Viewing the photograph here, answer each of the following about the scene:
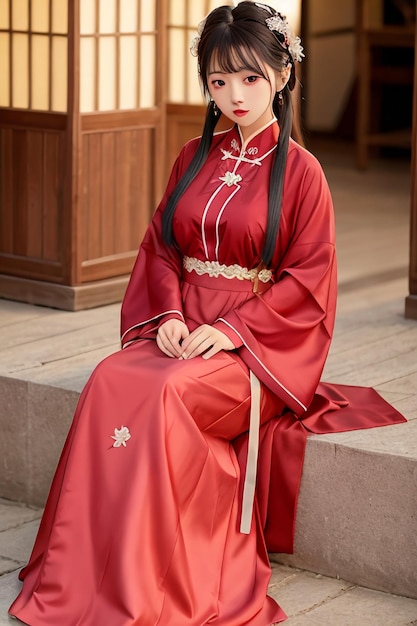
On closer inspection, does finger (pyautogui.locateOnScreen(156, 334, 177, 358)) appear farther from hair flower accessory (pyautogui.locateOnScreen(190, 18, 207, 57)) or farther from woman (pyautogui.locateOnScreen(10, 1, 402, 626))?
hair flower accessory (pyautogui.locateOnScreen(190, 18, 207, 57))

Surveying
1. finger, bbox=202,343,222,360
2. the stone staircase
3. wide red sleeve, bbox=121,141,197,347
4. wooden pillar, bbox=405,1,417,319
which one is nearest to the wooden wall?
the stone staircase

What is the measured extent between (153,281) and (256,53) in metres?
0.61

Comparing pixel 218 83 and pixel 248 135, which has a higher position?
pixel 218 83

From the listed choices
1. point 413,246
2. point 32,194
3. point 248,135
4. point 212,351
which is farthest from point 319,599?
point 32,194

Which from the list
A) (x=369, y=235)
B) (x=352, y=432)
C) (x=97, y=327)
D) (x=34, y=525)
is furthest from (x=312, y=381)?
(x=369, y=235)

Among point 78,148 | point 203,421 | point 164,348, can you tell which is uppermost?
point 78,148

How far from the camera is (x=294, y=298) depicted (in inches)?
119

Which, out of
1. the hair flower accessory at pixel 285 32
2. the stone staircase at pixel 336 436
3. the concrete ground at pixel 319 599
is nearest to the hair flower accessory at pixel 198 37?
the hair flower accessory at pixel 285 32

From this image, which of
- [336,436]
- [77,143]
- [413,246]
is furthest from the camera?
[77,143]

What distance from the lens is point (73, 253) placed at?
459 cm

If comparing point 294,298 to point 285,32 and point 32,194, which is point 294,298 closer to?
point 285,32

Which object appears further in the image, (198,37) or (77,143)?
(77,143)

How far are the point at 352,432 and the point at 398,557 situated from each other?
1.03ft

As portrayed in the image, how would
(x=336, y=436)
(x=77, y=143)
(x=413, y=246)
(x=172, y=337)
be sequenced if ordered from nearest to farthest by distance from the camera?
(x=172, y=337)
(x=336, y=436)
(x=413, y=246)
(x=77, y=143)
